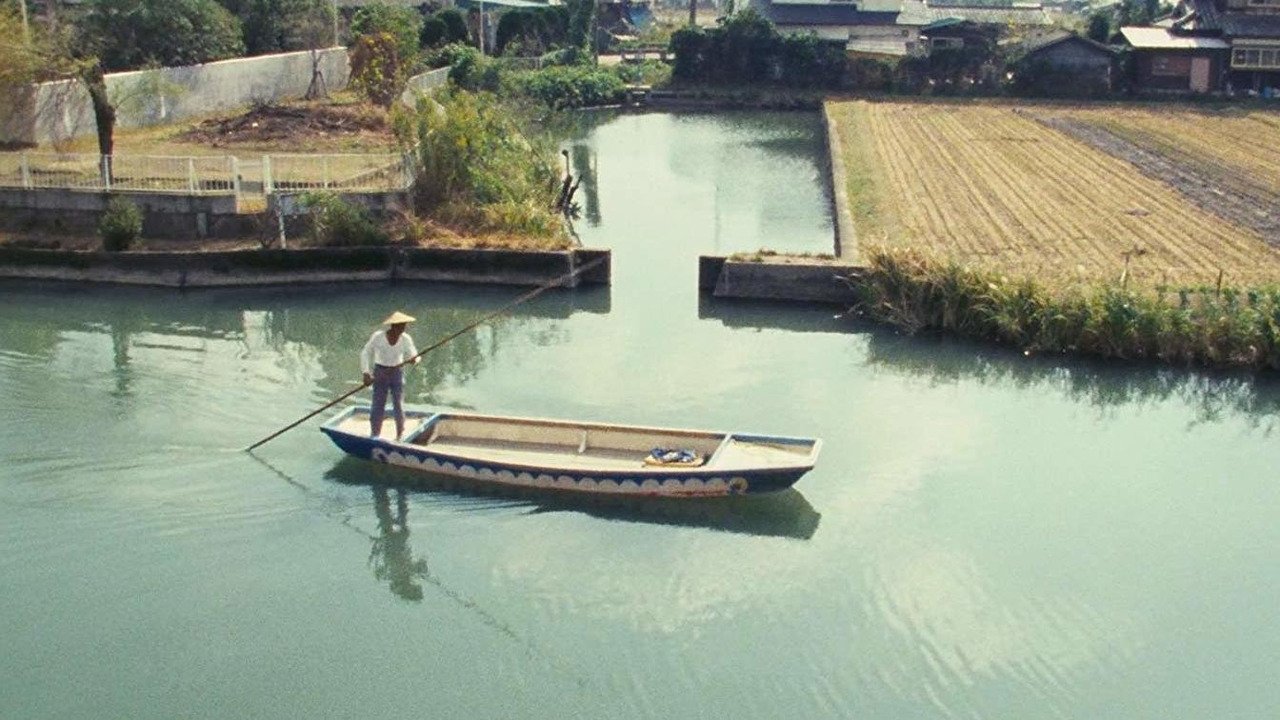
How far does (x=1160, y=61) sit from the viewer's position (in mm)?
46312

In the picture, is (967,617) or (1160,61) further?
(1160,61)

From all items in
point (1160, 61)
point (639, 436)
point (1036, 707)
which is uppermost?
point (1160, 61)

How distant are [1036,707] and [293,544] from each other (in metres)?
6.98

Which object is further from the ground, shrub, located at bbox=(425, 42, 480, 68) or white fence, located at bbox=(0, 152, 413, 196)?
shrub, located at bbox=(425, 42, 480, 68)

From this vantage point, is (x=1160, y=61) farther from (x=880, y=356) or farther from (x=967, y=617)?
(x=967, y=617)

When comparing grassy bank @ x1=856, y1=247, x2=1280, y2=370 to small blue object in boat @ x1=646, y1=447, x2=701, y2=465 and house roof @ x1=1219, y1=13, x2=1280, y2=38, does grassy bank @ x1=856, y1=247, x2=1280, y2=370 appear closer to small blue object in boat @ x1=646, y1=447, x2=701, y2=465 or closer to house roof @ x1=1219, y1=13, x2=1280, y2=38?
small blue object in boat @ x1=646, y1=447, x2=701, y2=465

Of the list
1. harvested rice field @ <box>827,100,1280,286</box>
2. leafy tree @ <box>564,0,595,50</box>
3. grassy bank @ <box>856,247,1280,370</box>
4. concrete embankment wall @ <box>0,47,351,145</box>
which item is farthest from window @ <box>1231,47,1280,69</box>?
grassy bank @ <box>856,247,1280,370</box>

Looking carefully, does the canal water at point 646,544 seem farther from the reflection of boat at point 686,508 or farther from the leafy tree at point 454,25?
the leafy tree at point 454,25

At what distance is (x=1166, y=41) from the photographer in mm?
46469

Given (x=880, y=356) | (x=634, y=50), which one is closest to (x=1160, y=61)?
(x=634, y=50)

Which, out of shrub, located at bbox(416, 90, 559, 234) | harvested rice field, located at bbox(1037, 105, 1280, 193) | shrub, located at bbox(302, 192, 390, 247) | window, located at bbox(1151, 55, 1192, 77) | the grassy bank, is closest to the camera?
the grassy bank

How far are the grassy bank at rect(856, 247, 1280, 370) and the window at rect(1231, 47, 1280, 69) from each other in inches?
1225

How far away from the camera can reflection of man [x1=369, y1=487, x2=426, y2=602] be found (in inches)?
484

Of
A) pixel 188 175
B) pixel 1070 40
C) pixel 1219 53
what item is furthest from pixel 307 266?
pixel 1219 53
